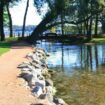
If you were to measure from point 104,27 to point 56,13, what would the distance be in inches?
1019

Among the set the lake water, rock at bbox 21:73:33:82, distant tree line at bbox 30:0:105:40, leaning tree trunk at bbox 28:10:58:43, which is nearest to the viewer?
the lake water

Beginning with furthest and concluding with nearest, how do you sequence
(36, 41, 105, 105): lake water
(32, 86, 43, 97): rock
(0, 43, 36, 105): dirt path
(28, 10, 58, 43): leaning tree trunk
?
(28, 10, 58, 43): leaning tree trunk
(36, 41, 105, 105): lake water
(32, 86, 43, 97): rock
(0, 43, 36, 105): dirt path

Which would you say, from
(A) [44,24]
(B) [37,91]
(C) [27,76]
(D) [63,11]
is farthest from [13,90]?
(A) [44,24]

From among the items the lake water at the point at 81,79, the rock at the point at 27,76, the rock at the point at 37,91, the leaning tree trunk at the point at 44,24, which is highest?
the leaning tree trunk at the point at 44,24

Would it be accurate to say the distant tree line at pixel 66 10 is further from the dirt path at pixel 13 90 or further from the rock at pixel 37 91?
the rock at pixel 37 91

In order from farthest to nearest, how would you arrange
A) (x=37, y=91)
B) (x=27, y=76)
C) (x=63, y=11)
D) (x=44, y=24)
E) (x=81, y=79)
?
(x=44, y=24), (x=63, y=11), (x=81, y=79), (x=27, y=76), (x=37, y=91)

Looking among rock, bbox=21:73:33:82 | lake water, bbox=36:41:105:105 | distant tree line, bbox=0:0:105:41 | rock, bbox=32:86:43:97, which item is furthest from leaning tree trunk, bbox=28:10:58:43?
rock, bbox=32:86:43:97

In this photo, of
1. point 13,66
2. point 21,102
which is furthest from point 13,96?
point 13,66

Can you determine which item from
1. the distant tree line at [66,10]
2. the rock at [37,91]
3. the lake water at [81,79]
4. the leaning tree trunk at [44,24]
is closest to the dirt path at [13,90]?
the rock at [37,91]

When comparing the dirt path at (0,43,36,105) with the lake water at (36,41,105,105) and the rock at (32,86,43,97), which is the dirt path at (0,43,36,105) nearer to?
the rock at (32,86,43,97)

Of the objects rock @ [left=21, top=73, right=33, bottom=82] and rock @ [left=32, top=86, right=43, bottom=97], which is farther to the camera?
rock @ [left=21, top=73, right=33, bottom=82]

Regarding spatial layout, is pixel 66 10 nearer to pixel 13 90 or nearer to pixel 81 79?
pixel 81 79

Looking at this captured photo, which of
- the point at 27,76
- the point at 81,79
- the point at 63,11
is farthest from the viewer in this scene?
the point at 63,11

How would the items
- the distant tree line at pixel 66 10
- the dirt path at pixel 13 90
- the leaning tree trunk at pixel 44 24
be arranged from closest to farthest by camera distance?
1. the dirt path at pixel 13 90
2. the distant tree line at pixel 66 10
3. the leaning tree trunk at pixel 44 24
